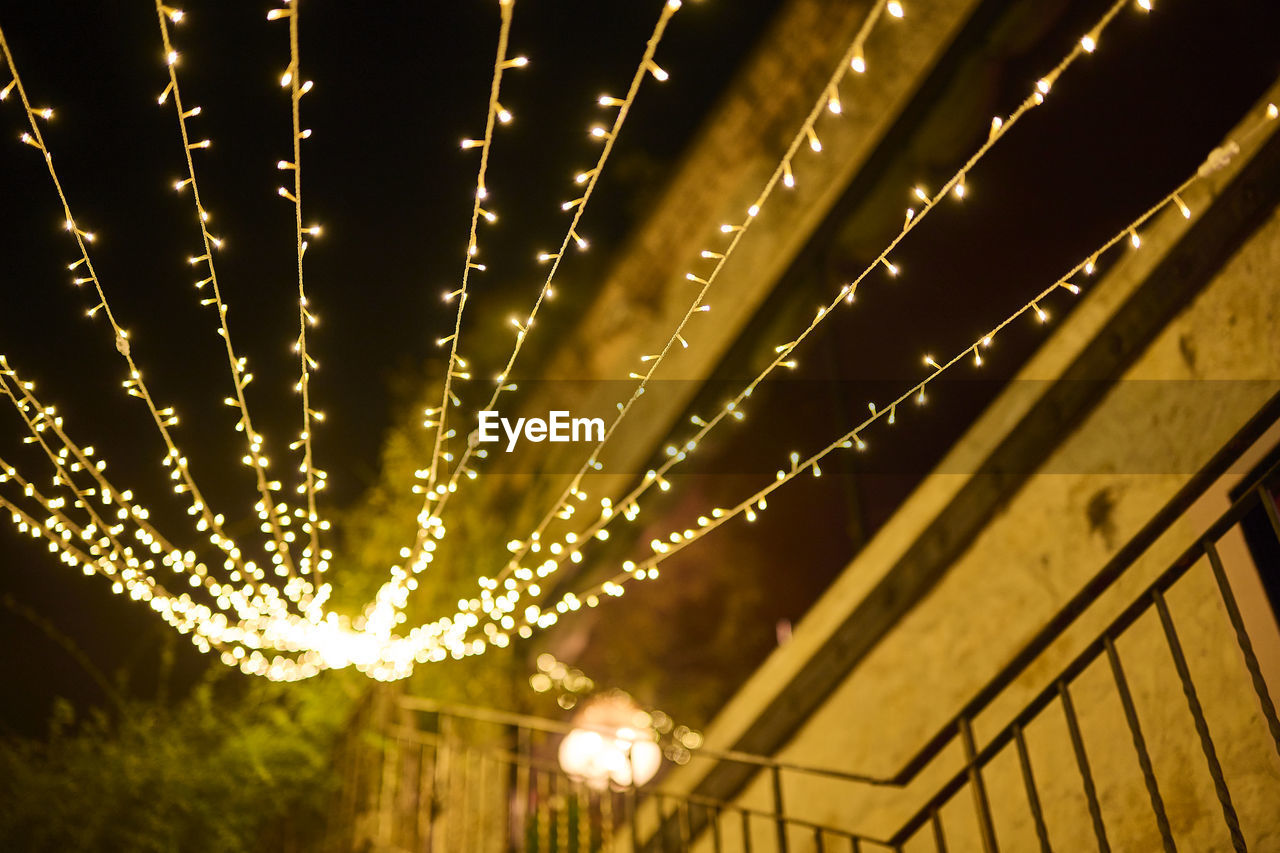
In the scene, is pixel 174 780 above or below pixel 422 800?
above

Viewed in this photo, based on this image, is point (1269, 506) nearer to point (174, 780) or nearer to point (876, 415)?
point (876, 415)

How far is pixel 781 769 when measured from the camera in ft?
15.7

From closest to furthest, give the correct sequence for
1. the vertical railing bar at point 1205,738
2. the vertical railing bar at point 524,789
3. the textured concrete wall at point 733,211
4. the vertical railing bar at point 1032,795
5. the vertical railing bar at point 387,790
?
the vertical railing bar at point 1205,738 < the vertical railing bar at point 1032,795 < the vertical railing bar at point 524,789 < the textured concrete wall at point 733,211 < the vertical railing bar at point 387,790

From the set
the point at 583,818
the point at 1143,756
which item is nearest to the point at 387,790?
the point at 583,818

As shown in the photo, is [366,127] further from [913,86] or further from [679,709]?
[679,709]

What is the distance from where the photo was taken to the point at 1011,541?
4.05 metres

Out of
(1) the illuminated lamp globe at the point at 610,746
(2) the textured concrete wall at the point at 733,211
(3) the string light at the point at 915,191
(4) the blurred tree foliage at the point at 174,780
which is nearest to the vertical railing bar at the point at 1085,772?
(3) the string light at the point at 915,191

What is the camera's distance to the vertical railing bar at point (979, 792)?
2693 millimetres

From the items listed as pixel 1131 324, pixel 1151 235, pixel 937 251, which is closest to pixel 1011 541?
pixel 1131 324

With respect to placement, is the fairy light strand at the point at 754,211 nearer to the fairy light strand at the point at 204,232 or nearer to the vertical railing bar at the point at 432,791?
the vertical railing bar at the point at 432,791

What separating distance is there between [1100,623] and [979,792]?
1.24 meters

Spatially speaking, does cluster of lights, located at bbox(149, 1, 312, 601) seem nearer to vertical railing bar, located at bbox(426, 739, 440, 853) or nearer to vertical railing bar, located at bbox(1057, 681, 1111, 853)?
vertical railing bar, located at bbox(426, 739, 440, 853)
